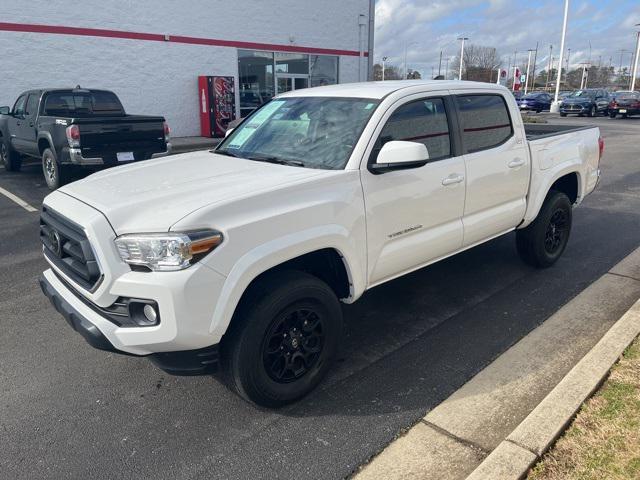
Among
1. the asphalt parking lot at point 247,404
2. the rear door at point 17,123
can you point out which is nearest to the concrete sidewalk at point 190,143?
the rear door at point 17,123

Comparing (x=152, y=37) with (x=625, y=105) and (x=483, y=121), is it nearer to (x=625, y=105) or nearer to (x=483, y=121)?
(x=483, y=121)

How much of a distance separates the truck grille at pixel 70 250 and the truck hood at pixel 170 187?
0.18 metres

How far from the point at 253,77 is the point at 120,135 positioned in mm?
11943

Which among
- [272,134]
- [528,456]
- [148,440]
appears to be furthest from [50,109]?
[528,456]

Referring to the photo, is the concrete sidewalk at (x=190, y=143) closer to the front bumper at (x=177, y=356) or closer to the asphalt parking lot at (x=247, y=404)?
the asphalt parking lot at (x=247, y=404)

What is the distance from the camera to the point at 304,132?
382 centimetres

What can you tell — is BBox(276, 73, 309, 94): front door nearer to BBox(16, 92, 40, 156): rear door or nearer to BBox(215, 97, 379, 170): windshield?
BBox(16, 92, 40, 156): rear door

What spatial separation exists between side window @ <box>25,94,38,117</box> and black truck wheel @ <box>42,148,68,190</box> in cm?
105

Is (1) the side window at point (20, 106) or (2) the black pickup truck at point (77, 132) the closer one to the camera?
(2) the black pickup truck at point (77, 132)

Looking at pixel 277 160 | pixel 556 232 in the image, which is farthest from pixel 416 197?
pixel 556 232

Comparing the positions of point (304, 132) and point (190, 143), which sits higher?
point (304, 132)

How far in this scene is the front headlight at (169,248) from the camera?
8.31ft

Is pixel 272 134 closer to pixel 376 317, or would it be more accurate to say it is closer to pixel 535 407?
pixel 376 317

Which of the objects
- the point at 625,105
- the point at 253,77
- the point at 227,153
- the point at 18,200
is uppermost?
the point at 253,77
